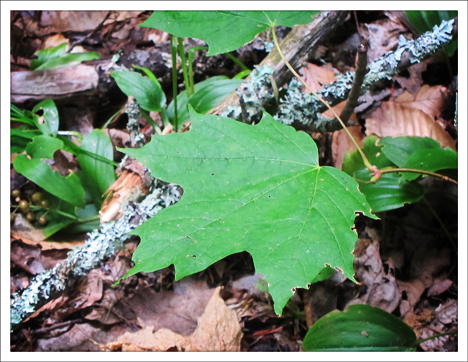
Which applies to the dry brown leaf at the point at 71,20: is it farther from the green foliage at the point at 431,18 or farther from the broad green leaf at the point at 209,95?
the green foliage at the point at 431,18

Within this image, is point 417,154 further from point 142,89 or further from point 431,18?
point 142,89

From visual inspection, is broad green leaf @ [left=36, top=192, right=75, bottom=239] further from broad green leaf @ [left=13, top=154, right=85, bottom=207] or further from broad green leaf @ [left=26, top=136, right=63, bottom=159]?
broad green leaf @ [left=26, top=136, right=63, bottom=159]

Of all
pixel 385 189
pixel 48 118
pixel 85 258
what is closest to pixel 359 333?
pixel 385 189

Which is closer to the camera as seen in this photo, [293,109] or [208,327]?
[208,327]

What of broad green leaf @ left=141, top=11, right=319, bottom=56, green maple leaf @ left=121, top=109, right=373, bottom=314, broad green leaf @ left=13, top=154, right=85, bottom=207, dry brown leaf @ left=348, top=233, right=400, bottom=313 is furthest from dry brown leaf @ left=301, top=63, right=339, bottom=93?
broad green leaf @ left=13, top=154, right=85, bottom=207

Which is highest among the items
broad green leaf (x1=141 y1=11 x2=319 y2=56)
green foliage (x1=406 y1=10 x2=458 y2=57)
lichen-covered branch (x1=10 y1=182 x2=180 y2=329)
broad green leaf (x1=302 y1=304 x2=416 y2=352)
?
broad green leaf (x1=141 y1=11 x2=319 y2=56)
